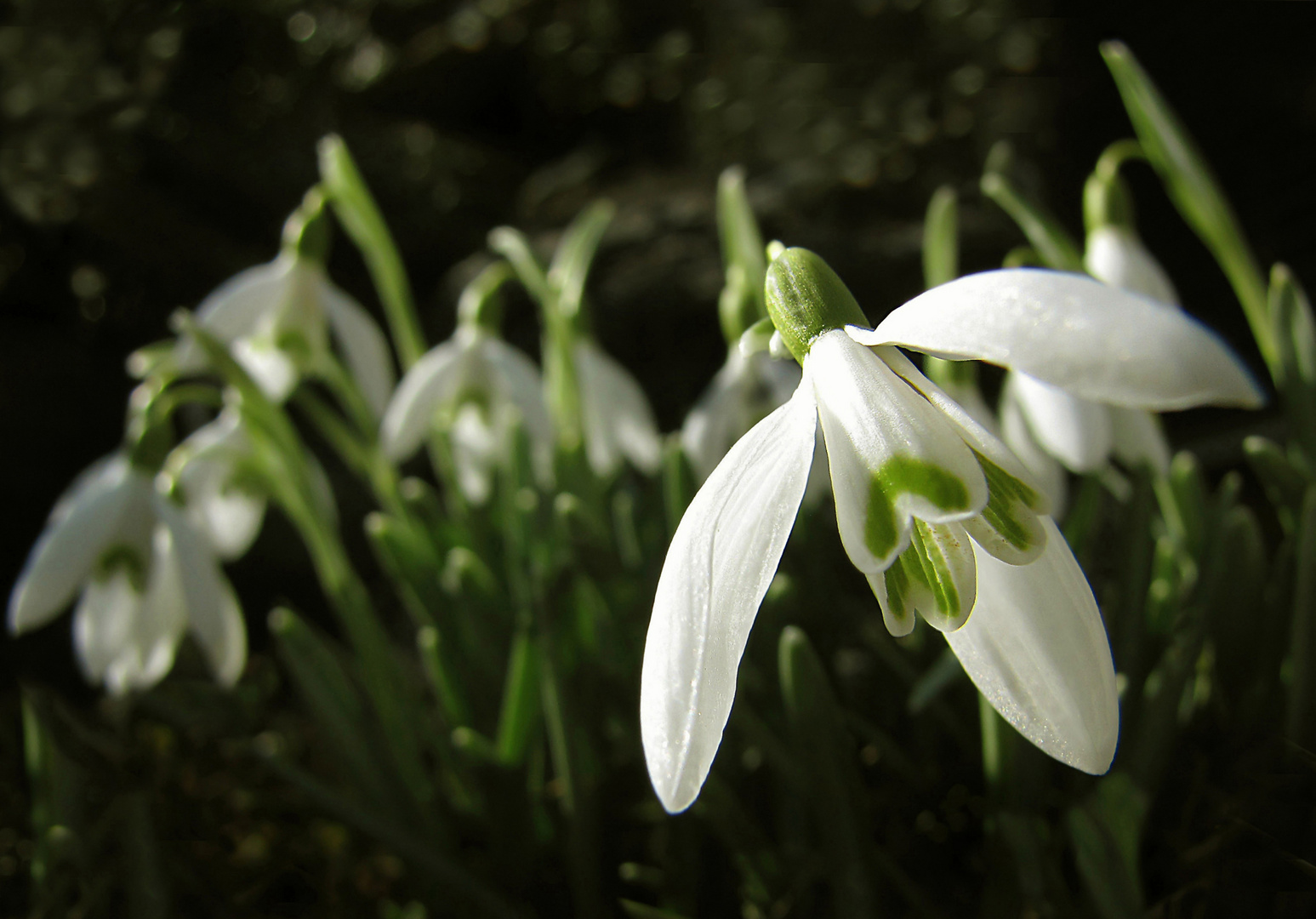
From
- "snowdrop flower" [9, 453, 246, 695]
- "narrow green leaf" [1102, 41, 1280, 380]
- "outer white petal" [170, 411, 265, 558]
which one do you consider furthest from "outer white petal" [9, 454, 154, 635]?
"narrow green leaf" [1102, 41, 1280, 380]

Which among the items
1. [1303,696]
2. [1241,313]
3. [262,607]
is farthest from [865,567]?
[1241,313]

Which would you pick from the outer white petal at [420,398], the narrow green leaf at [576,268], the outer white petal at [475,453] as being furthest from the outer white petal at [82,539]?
the narrow green leaf at [576,268]

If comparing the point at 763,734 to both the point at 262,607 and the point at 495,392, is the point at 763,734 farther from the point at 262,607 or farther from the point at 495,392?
the point at 262,607

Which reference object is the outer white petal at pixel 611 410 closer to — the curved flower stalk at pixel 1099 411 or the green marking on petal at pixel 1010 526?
the curved flower stalk at pixel 1099 411

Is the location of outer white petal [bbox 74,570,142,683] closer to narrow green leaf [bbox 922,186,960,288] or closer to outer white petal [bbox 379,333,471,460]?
outer white petal [bbox 379,333,471,460]

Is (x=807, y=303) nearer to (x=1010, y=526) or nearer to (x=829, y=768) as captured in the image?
(x=1010, y=526)
